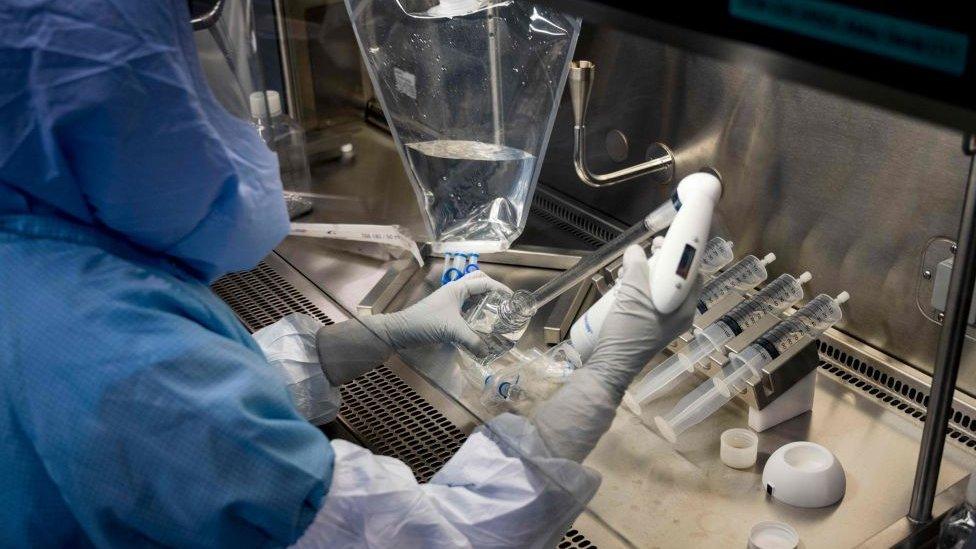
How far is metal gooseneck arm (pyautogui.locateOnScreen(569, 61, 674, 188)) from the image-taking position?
4.99 feet

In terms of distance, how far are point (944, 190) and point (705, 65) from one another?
0.44m

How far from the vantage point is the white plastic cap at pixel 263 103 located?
186 centimetres

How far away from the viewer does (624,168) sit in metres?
1.78

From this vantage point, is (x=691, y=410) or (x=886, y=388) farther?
(x=886, y=388)

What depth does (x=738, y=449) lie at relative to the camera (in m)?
1.25

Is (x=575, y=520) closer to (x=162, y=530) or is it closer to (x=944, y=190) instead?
(x=162, y=530)

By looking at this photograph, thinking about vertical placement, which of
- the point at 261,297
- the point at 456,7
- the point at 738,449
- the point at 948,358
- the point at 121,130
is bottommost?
the point at 261,297

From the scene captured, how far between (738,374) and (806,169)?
0.38 metres

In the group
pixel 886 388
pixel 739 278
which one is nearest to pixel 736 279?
pixel 739 278

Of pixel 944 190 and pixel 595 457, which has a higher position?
pixel 944 190

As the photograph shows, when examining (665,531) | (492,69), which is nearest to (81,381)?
(665,531)

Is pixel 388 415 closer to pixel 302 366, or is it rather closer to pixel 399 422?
pixel 399 422

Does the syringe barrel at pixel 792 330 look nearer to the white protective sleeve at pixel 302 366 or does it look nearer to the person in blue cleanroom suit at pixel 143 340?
the person in blue cleanroom suit at pixel 143 340

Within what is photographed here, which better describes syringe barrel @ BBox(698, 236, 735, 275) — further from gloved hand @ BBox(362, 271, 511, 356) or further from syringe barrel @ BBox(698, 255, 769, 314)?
gloved hand @ BBox(362, 271, 511, 356)
